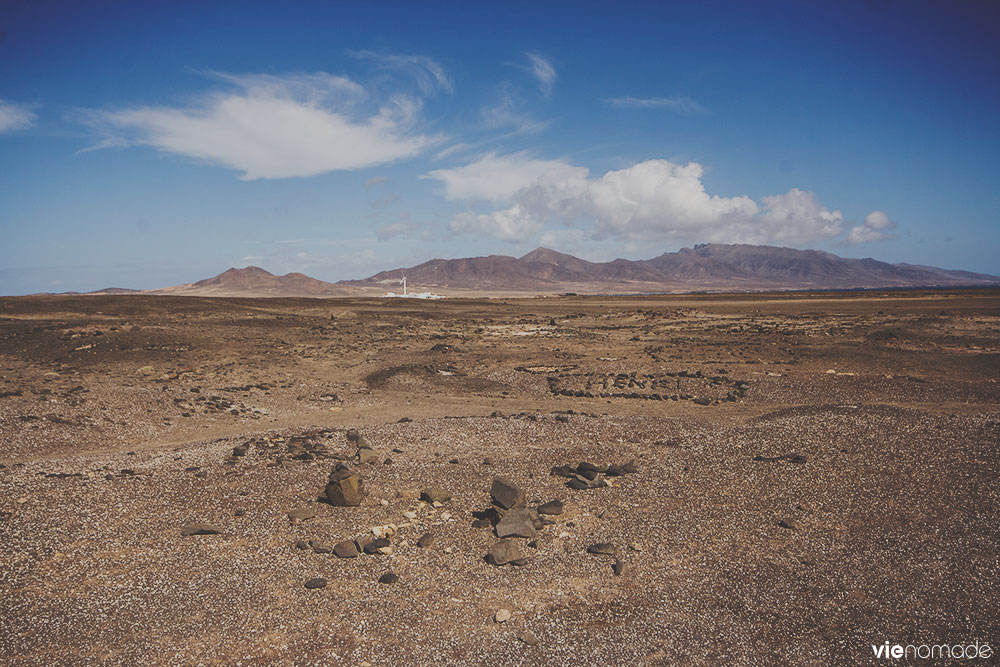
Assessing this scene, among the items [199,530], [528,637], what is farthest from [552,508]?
[199,530]

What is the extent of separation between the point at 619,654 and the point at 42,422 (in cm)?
1653

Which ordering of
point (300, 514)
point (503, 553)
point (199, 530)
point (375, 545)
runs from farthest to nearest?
1. point (300, 514)
2. point (199, 530)
3. point (375, 545)
4. point (503, 553)

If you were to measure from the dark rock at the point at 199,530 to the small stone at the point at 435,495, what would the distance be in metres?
3.45

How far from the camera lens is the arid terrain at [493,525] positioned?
21.8 feet

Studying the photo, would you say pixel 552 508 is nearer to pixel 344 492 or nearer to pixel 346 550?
pixel 346 550

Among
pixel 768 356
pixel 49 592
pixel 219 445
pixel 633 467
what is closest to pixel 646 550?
pixel 633 467

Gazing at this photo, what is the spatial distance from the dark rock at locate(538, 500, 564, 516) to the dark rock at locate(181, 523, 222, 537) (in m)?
5.40

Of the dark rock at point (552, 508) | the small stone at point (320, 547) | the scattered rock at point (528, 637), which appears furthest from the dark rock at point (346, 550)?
the dark rock at point (552, 508)

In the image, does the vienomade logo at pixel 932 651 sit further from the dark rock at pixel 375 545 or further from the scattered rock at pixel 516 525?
the dark rock at pixel 375 545

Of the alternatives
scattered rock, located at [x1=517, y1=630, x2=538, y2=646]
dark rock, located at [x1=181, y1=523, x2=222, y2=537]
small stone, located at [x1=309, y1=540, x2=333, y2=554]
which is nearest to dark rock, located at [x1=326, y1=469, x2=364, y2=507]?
small stone, located at [x1=309, y1=540, x2=333, y2=554]

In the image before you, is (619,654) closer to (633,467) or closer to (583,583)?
(583,583)

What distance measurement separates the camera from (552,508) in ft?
32.7

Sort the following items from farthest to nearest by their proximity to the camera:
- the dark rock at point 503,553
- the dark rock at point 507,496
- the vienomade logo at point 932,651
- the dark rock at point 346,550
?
the dark rock at point 507,496 → the dark rock at point 346,550 → the dark rock at point 503,553 → the vienomade logo at point 932,651

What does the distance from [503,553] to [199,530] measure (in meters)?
5.00
